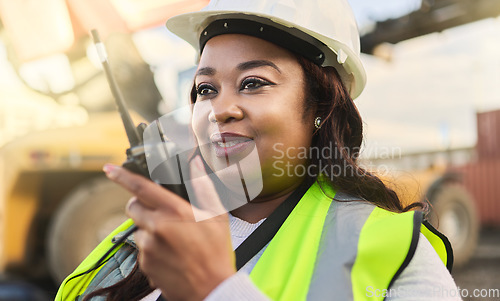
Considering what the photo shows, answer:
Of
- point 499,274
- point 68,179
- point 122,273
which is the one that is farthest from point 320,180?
point 499,274

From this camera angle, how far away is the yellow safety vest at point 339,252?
1.10 metres

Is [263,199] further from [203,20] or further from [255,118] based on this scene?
[203,20]

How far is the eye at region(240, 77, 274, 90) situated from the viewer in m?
1.38

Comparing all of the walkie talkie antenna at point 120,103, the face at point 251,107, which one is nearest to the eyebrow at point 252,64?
the face at point 251,107

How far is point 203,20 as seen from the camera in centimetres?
166

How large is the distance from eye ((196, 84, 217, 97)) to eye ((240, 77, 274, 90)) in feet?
0.38

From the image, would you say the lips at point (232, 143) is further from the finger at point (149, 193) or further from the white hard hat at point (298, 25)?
the finger at point (149, 193)

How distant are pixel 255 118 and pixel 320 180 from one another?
35 centimetres

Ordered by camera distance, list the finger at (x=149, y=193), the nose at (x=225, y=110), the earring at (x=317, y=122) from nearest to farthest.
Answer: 1. the finger at (x=149, y=193)
2. the nose at (x=225, y=110)
3. the earring at (x=317, y=122)

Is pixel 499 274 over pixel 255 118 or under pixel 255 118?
under

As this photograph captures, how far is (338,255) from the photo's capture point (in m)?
1.15

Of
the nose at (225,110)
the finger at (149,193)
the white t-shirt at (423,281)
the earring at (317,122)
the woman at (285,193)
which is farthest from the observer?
the earring at (317,122)

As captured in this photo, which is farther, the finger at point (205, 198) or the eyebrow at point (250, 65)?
the eyebrow at point (250, 65)

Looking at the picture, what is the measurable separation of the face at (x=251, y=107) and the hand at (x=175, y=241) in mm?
535
